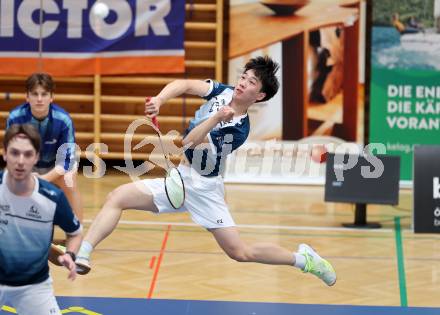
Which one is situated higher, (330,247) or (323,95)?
(323,95)

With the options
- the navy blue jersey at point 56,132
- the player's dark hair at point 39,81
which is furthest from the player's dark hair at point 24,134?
the navy blue jersey at point 56,132

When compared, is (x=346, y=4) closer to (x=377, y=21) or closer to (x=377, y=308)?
(x=377, y=21)

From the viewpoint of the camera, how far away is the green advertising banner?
12859 mm

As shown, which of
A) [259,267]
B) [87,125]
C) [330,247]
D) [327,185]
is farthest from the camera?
[87,125]

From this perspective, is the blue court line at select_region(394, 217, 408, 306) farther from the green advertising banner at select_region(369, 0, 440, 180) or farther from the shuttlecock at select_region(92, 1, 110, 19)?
the shuttlecock at select_region(92, 1, 110, 19)

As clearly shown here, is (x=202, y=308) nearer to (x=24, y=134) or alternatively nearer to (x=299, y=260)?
(x=299, y=260)

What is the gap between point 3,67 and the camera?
44.1 ft

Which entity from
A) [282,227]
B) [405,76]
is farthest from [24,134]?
[405,76]

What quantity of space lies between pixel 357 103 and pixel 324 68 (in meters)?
0.63

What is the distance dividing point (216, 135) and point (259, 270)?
2.22 metres

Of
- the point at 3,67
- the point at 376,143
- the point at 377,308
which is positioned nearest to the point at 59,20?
the point at 3,67

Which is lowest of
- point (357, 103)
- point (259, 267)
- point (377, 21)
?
point (259, 267)

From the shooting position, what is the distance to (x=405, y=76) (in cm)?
1302

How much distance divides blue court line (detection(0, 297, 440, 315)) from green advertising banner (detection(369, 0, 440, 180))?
579cm
